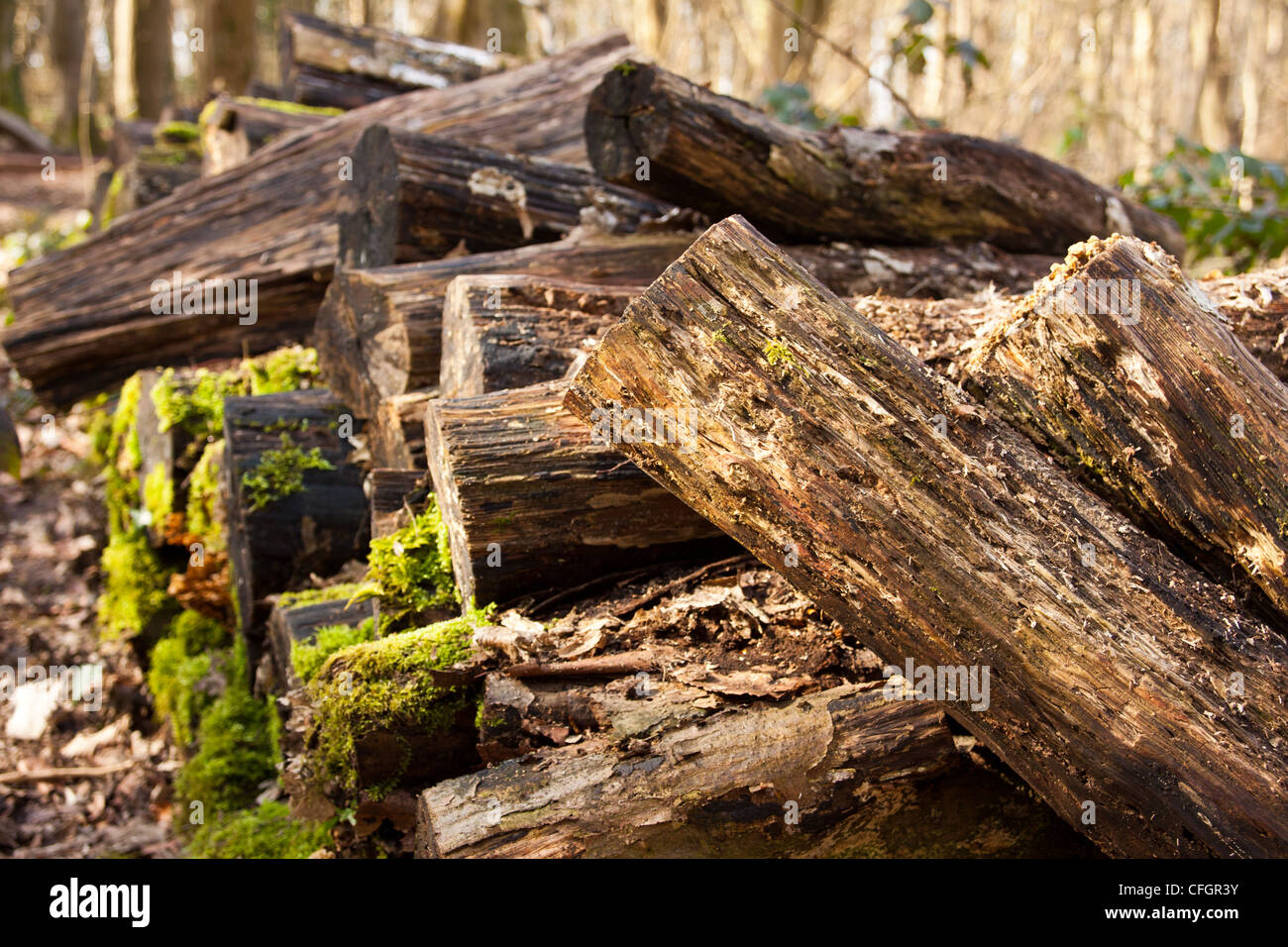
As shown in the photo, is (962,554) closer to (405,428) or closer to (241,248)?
(405,428)

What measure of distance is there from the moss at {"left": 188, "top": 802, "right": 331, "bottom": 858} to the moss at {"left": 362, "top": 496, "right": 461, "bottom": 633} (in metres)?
0.80

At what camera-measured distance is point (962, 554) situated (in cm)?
219

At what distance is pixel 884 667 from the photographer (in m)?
2.54

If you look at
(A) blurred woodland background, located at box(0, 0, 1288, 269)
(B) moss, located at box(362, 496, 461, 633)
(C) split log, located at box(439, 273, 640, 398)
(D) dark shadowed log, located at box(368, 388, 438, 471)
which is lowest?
(B) moss, located at box(362, 496, 461, 633)

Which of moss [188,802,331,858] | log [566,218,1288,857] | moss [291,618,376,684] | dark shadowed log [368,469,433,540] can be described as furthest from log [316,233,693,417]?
moss [188,802,331,858]

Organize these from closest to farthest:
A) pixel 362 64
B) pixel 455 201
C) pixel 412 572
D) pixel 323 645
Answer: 1. pixel 412 572
2. pixel 323 645
3. pixel 455 201
4. pixel 362 64

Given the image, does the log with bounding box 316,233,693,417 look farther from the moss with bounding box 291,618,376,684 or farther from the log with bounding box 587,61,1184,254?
the moss with bounding box 291,618,376,684

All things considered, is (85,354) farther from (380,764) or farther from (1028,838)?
(1028,838)

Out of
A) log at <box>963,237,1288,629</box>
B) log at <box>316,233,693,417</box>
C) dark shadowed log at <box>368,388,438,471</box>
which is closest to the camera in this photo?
log at <box>963,237,1288,629</box>

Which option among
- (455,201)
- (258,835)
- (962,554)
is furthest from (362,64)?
(962,554)

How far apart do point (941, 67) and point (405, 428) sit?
13.2 meters

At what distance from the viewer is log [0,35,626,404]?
18.2 ft
